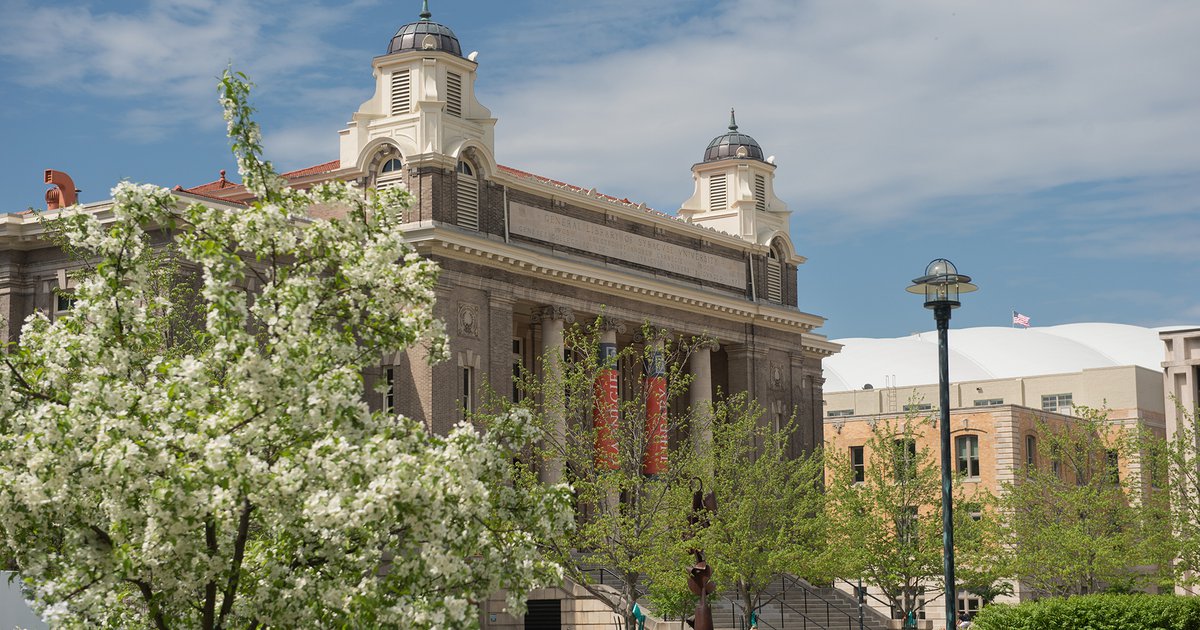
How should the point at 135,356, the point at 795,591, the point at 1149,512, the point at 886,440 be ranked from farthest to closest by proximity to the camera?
the point at 795,591 → the point at 886,440 → the point at 1149,512 → the point at 135,356

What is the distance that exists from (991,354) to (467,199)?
323 ft

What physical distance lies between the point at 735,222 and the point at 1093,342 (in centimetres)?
9252

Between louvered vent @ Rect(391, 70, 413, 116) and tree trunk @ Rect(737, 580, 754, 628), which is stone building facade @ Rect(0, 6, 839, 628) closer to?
louvered vent @ Rect(391, 70, 413, 116)

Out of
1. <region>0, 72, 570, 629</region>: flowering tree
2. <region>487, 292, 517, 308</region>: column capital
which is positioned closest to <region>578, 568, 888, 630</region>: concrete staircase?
<region>487, 292, 517, 308</region>: column capital

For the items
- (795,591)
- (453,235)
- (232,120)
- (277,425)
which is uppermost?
(453,235)

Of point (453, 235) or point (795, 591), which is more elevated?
point (453, 235)

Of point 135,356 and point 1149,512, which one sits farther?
point 1149,512

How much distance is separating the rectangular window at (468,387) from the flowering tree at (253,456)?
34421mm

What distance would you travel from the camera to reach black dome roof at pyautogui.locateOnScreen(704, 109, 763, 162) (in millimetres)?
70438

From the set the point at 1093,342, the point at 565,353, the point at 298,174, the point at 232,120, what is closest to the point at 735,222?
the point at 565,353

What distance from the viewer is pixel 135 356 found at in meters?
18.8

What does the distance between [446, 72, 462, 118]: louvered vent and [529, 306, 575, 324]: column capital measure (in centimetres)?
763

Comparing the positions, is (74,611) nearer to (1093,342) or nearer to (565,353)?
(565,353)

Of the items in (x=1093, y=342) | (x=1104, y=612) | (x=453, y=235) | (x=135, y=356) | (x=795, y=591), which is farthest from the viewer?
(x=1093, y=342)
